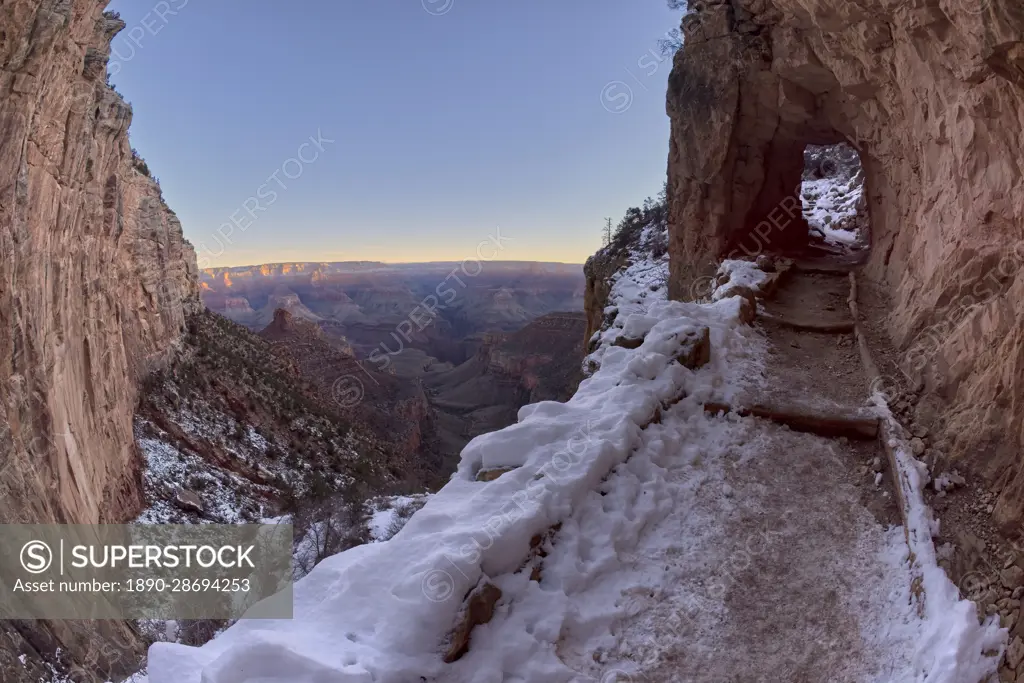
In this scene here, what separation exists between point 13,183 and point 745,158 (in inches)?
575

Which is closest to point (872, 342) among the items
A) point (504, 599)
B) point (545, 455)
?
point (545, 455)

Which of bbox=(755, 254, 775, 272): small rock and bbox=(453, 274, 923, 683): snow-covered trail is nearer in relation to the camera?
bbox=(453, 274, 923, 683): snow-covered trail

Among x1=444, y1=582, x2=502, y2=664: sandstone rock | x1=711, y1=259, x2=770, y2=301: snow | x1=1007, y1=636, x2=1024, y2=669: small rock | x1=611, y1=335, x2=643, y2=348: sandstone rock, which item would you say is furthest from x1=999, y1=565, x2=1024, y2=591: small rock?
x1=711, y1=259, x2=770, y2=301: snow

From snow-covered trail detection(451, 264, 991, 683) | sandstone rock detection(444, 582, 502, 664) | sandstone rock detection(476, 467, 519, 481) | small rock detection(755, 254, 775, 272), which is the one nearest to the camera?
sandstone rock detection(444, 582, 502, 664)

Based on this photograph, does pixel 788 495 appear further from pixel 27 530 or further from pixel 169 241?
pixel 169 241

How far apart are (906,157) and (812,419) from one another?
199 inches

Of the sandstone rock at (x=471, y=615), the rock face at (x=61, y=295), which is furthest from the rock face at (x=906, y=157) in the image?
the rock face at (x=61, y=295)

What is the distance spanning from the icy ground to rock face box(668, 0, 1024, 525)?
3.85 ft

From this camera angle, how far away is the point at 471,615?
12.5 ft

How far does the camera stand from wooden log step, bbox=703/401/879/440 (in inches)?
249

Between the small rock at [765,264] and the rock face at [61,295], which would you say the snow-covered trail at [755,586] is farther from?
the rock face at [61,295]

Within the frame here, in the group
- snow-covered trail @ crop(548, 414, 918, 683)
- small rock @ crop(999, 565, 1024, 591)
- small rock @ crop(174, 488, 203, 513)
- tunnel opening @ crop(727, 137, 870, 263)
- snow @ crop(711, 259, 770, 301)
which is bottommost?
small rock @ crop(174, 488, 203, 513)

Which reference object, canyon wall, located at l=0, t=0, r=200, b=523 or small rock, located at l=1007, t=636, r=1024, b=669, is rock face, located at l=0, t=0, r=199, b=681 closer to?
canyon wall, located at l=0, t=0, r=200, b=523

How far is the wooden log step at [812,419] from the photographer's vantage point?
6328 millimetres
